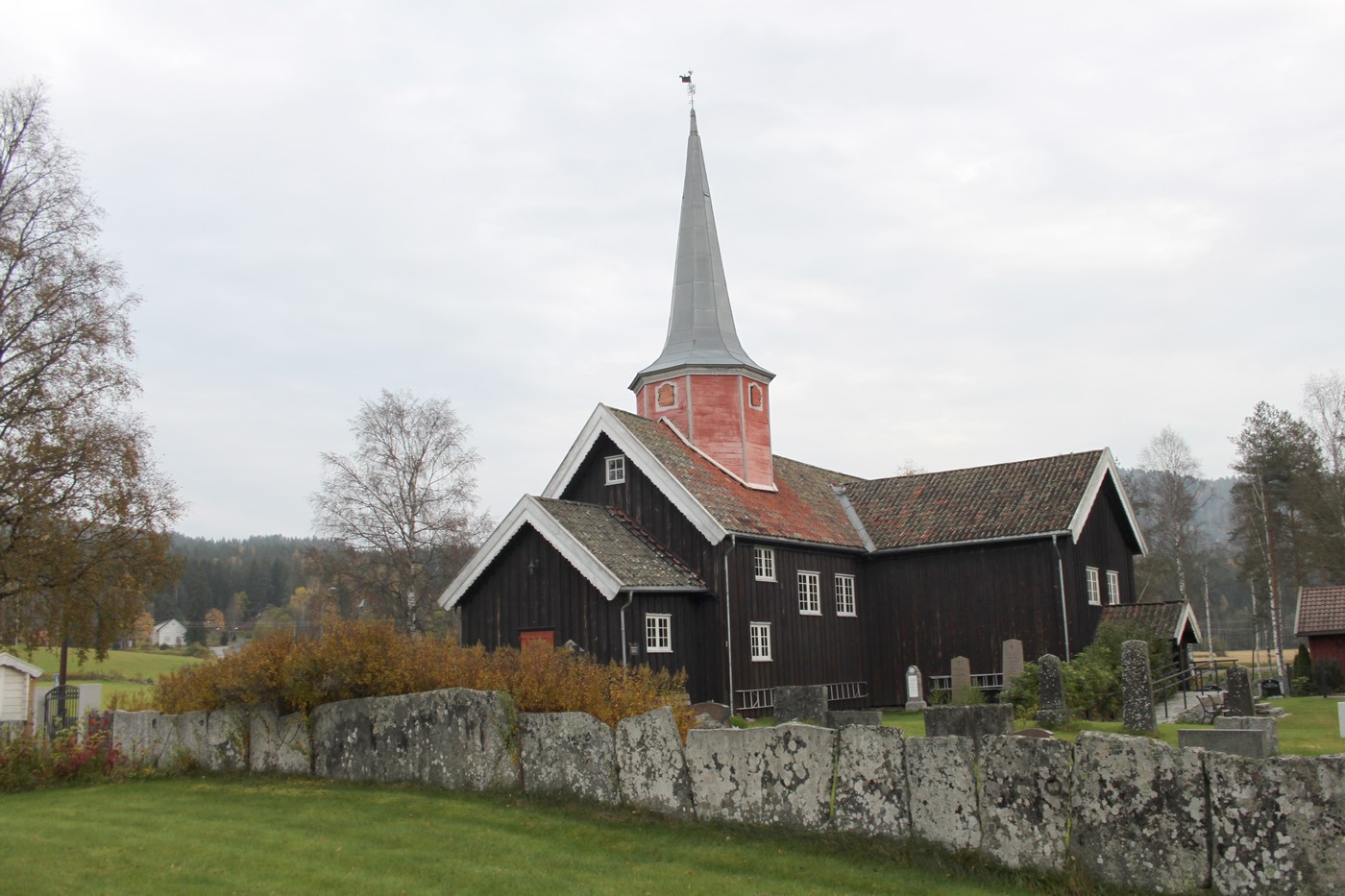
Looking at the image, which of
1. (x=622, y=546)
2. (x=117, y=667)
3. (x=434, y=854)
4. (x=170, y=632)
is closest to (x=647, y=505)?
(x=622, y=546)

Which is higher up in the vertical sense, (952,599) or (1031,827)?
(952,599)

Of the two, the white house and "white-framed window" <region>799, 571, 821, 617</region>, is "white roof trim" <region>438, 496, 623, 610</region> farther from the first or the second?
the white house

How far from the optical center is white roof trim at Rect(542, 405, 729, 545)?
25312 millimetres

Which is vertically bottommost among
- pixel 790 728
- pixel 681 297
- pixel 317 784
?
pixel 317 784

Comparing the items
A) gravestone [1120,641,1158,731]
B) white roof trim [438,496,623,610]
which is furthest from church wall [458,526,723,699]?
gravestone [1120,641,1158,731]

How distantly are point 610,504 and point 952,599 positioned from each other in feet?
31.6

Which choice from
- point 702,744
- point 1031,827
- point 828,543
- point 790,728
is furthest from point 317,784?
point 828,543

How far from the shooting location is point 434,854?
32.9 ft

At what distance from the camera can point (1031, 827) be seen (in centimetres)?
903

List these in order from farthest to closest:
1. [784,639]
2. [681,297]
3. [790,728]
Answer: [681,297] → [784,639] → [790,728]

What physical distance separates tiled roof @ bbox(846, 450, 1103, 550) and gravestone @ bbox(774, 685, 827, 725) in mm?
11488

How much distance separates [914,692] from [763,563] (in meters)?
5.68

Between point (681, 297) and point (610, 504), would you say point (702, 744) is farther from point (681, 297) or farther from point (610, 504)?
point (681, 297)

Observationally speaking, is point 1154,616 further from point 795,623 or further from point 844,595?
point 795,623
